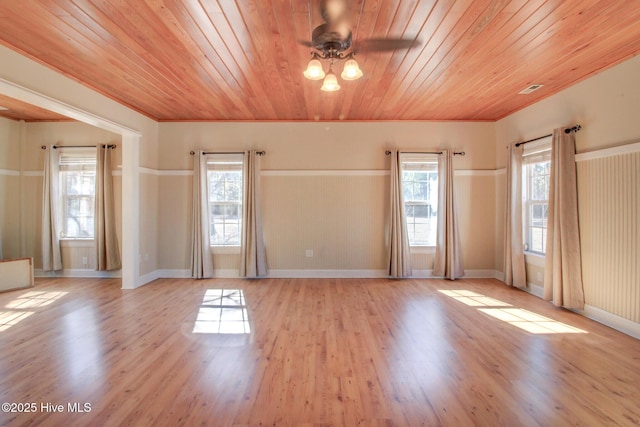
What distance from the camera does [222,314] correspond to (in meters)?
3.41

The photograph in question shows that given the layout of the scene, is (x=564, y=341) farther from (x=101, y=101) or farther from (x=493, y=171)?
(x=101, y=101)

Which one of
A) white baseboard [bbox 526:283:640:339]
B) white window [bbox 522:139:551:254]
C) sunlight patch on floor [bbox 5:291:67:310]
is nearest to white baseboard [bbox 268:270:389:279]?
white window [bbox 522:139:551:254]

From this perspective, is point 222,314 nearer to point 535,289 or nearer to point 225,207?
point 225,207

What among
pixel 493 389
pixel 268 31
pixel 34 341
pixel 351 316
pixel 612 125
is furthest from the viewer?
pixel 351 316

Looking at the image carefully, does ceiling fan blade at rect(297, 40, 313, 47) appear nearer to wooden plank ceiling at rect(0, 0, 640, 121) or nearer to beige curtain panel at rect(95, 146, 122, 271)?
wooden plank ceiling at rect(0, 0, 640, 121)

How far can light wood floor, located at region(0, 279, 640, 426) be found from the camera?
5.85 feet

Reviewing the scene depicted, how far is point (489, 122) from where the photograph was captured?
5.07 meters

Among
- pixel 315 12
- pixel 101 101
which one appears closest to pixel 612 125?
pixel 315 12

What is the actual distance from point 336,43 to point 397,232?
328cm

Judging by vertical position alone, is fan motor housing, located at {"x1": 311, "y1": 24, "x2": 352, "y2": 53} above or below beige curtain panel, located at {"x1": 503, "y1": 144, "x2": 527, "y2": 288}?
above

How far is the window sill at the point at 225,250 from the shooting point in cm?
510

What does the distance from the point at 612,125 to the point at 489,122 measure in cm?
212

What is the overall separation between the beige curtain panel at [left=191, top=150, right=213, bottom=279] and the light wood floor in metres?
1.06

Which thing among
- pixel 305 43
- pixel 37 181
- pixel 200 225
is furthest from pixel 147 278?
pixel 305 43
